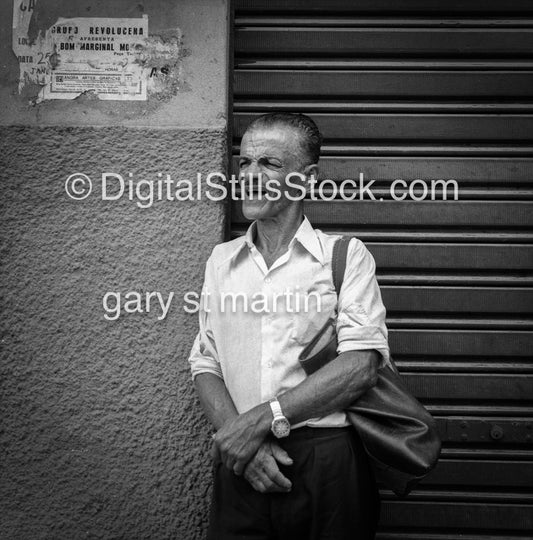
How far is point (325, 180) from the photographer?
3412 mm

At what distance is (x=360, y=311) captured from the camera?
240 centimetres

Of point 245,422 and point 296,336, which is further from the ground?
point 296,336

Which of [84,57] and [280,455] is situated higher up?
[84,57]

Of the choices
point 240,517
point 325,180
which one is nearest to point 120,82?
point 325,180

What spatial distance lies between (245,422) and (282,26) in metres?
2.11

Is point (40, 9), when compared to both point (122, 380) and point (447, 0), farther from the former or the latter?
point (447, 0)

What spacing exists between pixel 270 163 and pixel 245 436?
3.41 ft

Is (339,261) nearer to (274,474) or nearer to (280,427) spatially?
(280,427)

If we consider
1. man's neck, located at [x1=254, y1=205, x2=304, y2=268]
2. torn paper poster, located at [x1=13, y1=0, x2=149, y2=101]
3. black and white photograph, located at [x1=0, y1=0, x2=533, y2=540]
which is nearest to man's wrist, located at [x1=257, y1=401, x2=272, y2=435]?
black and white photograph, located at [x1=0, y1=0, x2=533, y2=540]

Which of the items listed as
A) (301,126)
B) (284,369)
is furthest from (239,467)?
(301,126)

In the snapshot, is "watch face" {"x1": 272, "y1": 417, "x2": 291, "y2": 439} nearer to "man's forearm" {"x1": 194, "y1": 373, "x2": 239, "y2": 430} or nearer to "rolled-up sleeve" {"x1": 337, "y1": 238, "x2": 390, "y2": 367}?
"man's forearm" {"x1": 194, "y1": 373, "x2": 239, "y2": 430}

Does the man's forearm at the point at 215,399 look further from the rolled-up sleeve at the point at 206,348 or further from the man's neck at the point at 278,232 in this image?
the man's neck at the point at 278,232

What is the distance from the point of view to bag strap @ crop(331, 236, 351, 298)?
2.51m

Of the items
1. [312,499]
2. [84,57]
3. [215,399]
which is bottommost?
[312,499]
